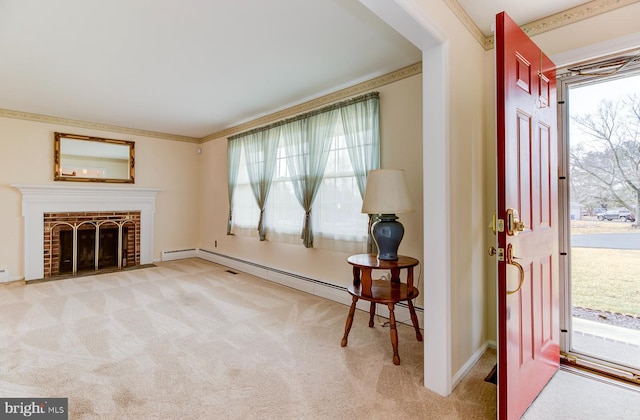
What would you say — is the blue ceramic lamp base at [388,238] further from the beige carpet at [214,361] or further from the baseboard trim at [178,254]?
the baseboard trim at [178,254]

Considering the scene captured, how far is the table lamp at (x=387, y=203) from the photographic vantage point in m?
2.22

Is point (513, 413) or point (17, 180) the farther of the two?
point (17, 180)

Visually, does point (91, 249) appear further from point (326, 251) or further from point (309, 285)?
point (326, 251)

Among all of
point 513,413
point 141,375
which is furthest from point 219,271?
point 513,413

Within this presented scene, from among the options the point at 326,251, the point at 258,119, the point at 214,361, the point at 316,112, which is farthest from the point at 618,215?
the point at 258,119

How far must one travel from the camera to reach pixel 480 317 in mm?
2172

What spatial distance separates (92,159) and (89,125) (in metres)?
0.52

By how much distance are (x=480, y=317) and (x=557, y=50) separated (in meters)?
1.89

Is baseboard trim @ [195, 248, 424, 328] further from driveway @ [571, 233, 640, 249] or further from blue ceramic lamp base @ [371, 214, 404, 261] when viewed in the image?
driveway @ [571, 233, 640, 249]

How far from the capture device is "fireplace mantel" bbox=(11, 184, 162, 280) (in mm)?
4207

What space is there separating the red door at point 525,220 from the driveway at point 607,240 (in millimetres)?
396

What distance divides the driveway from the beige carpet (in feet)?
3.59

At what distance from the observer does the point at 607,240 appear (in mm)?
2129

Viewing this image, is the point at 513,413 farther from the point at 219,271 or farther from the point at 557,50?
the point at 219,271
